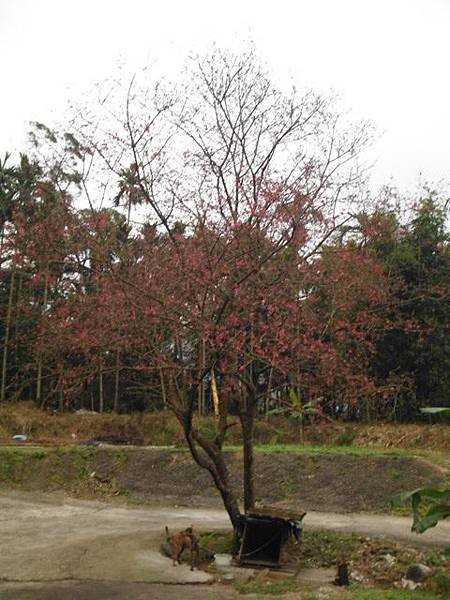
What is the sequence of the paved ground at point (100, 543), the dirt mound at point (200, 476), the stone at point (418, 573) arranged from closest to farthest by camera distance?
the paved ground at point (100, 543)
the stone at point (418, 573)
the dirt mound at point (200, 476)

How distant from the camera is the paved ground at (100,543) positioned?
6215 mm

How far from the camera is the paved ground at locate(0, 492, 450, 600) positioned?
621 cm

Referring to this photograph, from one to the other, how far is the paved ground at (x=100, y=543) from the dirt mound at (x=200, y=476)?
0.70 meters

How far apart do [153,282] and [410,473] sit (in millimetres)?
6851

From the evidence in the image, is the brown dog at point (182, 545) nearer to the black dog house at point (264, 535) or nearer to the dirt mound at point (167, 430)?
the black dog house at point (264, 535)

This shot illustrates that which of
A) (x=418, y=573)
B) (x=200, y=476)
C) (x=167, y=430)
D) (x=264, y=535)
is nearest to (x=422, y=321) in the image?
(x=167, y=430)

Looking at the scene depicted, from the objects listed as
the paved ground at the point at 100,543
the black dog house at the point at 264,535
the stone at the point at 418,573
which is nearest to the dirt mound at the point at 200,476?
the paved ground at the point at 100,543

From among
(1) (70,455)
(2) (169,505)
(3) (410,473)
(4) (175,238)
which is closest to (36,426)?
(1) (70,455)

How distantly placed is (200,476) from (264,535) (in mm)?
5201

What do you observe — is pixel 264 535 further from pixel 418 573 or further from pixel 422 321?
pixel 422 321

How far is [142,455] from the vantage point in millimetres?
13586

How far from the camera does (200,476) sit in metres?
12.6

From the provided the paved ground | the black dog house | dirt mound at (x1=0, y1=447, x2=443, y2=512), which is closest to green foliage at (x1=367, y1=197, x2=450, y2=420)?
dirt mound at (x1=0, y1=447, x2=443, y2=512)

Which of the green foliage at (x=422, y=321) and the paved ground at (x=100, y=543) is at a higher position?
the green foliage at (x=422, y=321)
